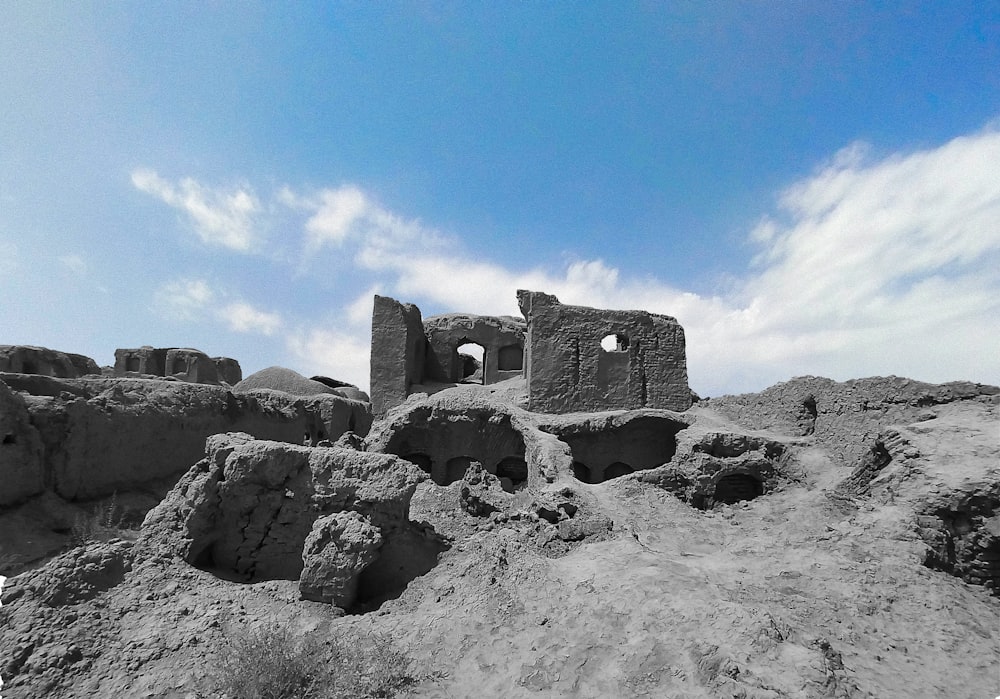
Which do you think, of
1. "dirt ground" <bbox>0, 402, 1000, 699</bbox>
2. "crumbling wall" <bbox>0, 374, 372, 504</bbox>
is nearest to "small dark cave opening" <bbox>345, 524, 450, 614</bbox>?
"dirt ground" <bbox>0, 402, 1000, 699</bbox>

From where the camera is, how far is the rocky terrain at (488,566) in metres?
4.37

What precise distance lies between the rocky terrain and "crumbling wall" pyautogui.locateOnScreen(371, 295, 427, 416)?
25.2 feet

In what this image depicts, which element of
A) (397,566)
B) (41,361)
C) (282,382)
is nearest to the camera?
(397,566)

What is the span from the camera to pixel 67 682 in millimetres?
4184

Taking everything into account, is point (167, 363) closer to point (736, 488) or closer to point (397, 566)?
point (397, 566)

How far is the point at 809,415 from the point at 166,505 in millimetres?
12612

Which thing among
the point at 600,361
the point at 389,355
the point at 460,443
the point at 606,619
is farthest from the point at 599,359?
the point at 606,619

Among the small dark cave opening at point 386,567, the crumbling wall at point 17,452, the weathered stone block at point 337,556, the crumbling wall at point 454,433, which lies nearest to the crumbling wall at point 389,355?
the crumbling wall at point 454,433

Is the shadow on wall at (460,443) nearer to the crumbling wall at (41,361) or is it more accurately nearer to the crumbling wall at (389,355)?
the crumbling wall at (389,355)

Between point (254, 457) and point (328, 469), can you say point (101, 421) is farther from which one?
point (328, 469)

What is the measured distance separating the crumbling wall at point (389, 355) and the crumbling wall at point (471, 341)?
2.62m

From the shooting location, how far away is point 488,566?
5852mm

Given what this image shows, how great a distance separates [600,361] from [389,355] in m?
7.17

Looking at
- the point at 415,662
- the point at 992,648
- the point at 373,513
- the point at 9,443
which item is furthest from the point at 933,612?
the point at 9,443
